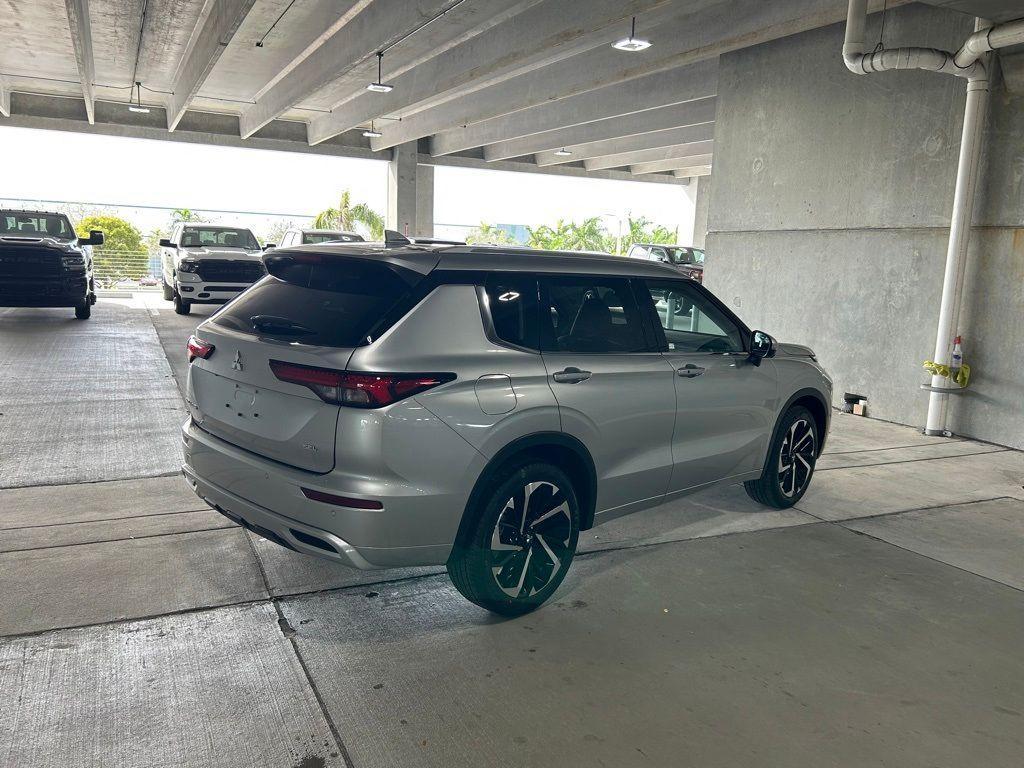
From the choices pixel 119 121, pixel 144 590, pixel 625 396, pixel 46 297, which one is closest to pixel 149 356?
pixel 46 297

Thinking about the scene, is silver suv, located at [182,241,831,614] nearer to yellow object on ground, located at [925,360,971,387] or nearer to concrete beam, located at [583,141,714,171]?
yellow object on ground, located at [925,360,971,387]

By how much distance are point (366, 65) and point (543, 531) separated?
1422 centimetres

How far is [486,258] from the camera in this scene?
3615mm

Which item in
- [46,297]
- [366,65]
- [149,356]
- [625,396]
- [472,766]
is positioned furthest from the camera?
[366,65]

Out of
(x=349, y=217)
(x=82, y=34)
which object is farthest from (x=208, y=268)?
(x=349, y=217)

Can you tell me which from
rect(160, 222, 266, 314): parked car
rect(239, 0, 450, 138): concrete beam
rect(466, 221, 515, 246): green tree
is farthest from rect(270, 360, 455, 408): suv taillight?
rect(466, 221, 515, 246): green tree

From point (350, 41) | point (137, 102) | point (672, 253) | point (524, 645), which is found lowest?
point (524, 645)

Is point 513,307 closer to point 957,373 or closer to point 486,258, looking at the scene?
point 486,258

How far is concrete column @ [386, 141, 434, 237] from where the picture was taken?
87.2 feet

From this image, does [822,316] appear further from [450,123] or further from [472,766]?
[450,123]

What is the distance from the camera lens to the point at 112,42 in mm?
15906

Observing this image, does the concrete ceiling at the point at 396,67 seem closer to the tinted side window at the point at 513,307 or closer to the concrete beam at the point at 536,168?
the concrete beam at the point at 536,168

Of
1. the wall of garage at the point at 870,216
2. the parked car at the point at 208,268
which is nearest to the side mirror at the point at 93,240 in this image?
the parked car at the point at 208,268

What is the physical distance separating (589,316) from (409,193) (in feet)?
79.2
